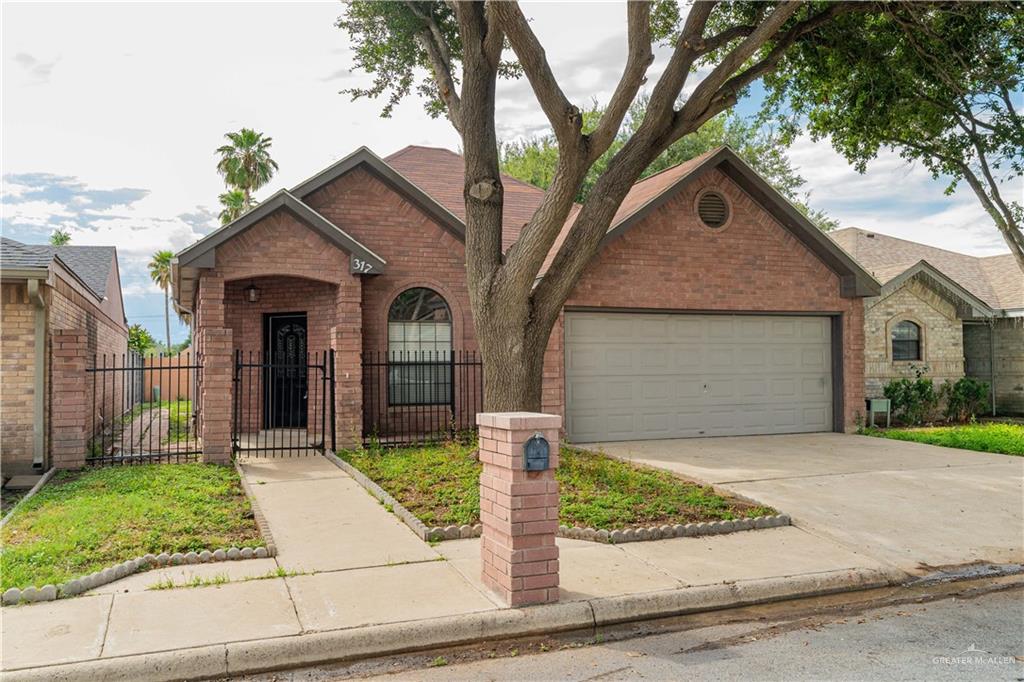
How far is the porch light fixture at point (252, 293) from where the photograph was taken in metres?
14.1

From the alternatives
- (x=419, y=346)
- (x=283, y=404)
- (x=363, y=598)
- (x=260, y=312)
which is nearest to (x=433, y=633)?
(x=363, y=598)

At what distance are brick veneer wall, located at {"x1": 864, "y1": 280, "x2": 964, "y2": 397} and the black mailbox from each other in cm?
1499

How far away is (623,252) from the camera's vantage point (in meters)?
13.8

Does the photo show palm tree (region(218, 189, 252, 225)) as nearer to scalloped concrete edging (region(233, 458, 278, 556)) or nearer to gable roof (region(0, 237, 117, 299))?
gable roof (region(0, 237, 117, 299))

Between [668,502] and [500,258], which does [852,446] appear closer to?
[668,502]

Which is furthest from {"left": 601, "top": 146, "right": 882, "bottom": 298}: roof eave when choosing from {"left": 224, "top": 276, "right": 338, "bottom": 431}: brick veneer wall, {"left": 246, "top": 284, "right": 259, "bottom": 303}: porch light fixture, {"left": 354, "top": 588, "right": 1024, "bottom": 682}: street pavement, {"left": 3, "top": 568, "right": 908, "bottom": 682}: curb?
{"left": 354, "top": 588, "right": 1024, "bottom": 682}: street pavement

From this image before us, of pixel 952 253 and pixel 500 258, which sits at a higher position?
pixel 952 253

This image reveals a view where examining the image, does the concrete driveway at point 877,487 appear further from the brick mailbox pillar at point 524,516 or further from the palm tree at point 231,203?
the palm tree at point 231,203

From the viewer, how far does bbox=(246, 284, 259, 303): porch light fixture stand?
14.1m

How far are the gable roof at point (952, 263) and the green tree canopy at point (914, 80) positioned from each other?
5805 millimetres

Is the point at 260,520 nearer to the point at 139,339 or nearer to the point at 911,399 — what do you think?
the point at 911,399

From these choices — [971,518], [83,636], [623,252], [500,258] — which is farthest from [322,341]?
[971,518]

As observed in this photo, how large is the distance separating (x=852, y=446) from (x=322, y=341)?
31.7 feet

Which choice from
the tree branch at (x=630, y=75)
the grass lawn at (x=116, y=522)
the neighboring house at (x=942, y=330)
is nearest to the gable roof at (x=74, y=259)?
the grass lawn at (x=116, y=522)
